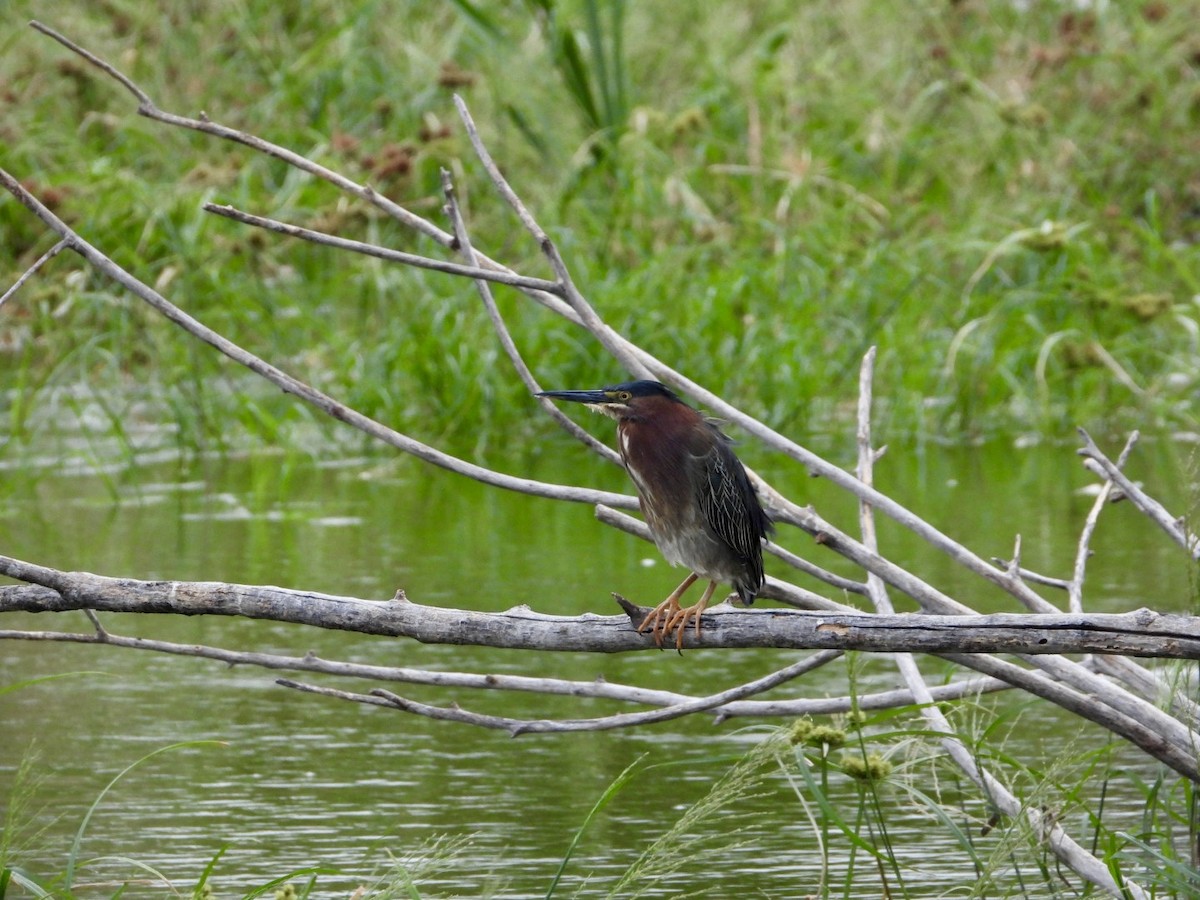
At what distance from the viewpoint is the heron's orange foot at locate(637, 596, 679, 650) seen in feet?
8.36

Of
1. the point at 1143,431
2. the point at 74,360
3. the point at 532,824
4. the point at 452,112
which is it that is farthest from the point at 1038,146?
the point at 532,824

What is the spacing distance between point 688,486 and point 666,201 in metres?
5.73

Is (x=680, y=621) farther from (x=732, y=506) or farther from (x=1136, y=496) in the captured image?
(x=1136, y=496)

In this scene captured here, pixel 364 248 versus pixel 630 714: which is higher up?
pixel 364 248

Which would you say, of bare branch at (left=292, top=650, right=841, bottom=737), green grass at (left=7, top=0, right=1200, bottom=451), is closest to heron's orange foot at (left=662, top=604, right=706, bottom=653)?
bare branch at (left=292, top=650, right=841, bottom=737)

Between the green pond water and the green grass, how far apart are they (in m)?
0.45

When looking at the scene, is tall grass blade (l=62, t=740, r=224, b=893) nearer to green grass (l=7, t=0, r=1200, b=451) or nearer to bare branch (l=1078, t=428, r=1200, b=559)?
bare branch (l=1078, t=428, r=1200, b=559)

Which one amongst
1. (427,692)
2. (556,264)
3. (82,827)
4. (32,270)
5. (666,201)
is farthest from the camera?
(666,201)

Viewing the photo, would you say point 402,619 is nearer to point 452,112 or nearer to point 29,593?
point 29,593

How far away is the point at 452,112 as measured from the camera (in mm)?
9875

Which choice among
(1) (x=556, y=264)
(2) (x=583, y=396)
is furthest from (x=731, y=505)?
(1) (x=556, y=264)

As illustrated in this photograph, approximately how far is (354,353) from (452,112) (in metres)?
2.87

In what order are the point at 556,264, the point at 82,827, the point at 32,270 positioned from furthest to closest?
the point at 556,264, the point at 32,270, the point at 82,827

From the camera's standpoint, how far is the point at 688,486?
292 cm
